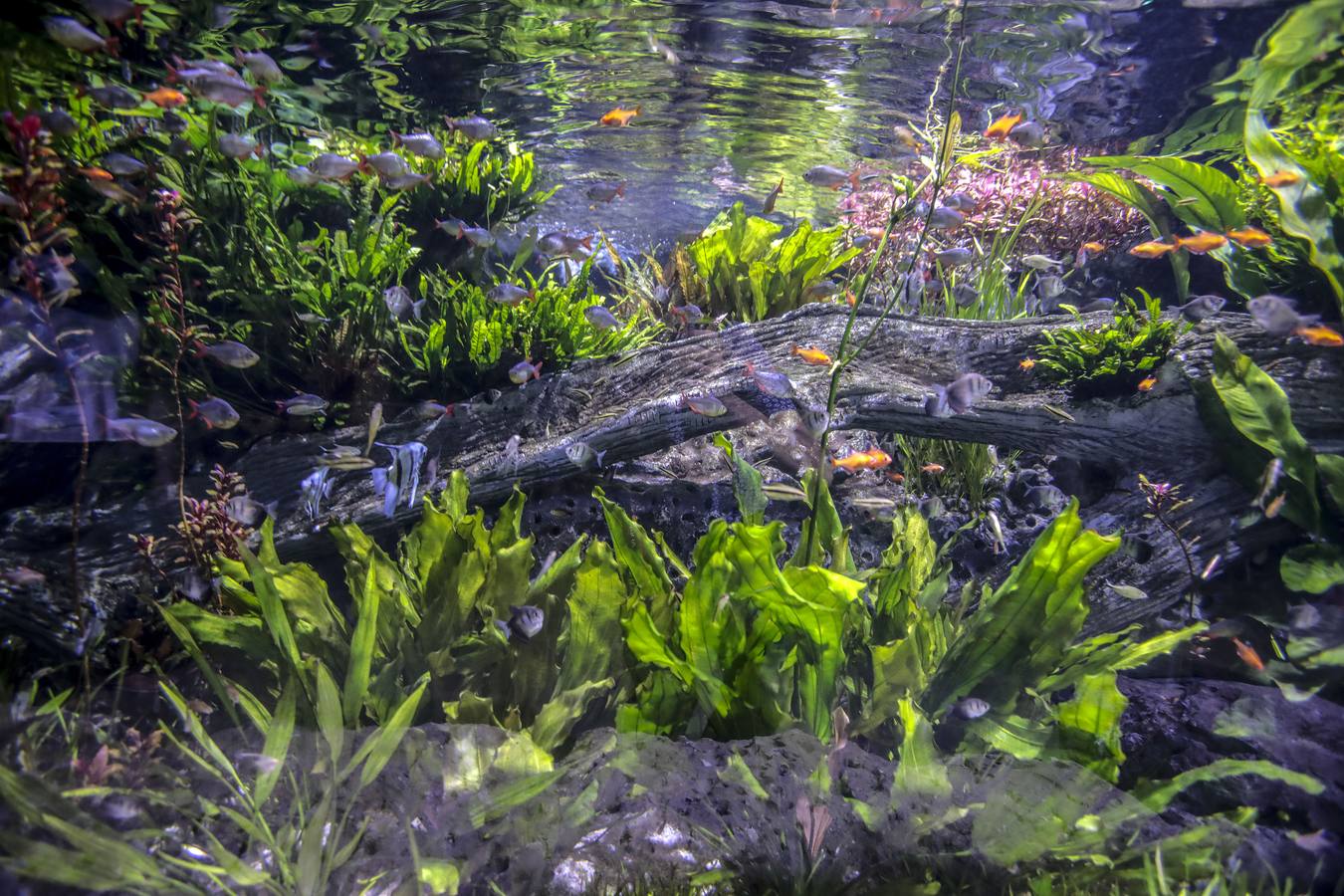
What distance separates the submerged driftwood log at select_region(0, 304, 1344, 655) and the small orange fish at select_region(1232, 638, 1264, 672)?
0.58 m

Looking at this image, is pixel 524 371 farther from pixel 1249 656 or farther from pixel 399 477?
pixel 1249 656

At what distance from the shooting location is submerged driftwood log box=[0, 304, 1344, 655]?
4012mm

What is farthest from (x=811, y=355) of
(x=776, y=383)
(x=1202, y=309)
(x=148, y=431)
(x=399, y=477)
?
(x=148, y=431)

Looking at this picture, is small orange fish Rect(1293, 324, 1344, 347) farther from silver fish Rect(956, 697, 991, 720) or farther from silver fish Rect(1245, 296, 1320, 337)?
silver fish Rect(956, 697, 991, 720)

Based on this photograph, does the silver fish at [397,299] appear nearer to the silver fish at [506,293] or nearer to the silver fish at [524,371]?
the silver fish at [506,293]

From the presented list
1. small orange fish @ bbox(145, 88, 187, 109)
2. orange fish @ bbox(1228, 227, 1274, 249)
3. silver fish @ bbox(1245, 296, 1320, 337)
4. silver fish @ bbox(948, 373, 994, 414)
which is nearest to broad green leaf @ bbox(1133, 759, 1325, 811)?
silver fish @ bbox(948, 373, 994, 414)

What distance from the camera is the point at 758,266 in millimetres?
6645

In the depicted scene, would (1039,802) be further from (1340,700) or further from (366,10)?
(366,10)

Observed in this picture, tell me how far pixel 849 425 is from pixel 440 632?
301 cm

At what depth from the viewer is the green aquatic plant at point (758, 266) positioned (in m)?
6.79

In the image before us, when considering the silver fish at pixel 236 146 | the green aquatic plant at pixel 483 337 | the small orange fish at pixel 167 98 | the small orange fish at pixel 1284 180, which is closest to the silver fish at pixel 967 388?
the small orange fish at pixel 1284 180

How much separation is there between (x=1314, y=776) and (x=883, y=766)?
6.02 feet

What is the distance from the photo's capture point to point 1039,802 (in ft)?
7.55

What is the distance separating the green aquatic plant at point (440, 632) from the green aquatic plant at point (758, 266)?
4315 millimetres
